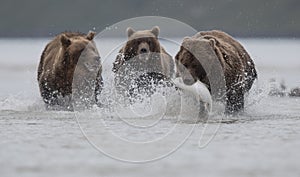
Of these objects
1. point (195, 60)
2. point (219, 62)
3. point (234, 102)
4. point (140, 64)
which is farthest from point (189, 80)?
point (140, 64)

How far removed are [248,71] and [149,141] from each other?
337cm

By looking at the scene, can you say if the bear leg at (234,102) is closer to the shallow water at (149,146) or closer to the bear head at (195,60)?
the shallow water at (149,146)

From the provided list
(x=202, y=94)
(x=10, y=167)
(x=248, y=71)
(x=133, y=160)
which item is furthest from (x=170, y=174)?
(x=248, y=71)

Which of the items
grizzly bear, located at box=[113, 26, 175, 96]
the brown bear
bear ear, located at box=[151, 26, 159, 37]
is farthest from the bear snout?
bear ear, located at box=[151, 26, 159, 37]

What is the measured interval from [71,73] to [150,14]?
67784 mm

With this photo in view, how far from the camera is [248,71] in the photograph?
12.4m

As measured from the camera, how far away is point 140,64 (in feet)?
42.5

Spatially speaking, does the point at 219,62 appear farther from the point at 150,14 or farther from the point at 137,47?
the point at 150,14

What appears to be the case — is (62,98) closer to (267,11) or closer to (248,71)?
(248,71)

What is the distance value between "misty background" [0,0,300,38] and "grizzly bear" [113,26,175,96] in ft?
197

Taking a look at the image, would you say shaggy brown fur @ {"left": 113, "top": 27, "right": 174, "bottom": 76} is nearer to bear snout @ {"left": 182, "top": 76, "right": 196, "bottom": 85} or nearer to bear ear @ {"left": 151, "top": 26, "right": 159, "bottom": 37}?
bear ear @ {"left": 151, "top": 26, "right": 159, "bottom": 37}

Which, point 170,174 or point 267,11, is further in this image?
point 267,11

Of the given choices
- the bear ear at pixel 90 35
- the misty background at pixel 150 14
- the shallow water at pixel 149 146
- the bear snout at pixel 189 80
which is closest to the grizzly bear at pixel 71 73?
the bear ear at pixel 90 35

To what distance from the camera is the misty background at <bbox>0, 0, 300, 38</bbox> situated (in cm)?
7794
